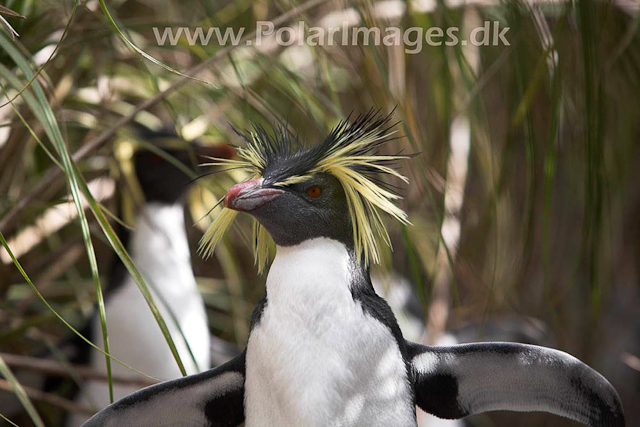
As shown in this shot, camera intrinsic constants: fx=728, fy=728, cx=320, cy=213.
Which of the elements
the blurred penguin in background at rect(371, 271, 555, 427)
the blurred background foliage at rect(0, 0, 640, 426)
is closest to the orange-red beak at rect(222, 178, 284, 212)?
the blurred background foliage at rect(0, 0, 640, 426)

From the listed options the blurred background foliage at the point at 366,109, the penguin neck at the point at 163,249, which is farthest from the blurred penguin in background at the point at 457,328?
the penguin neck at the point at 163,249

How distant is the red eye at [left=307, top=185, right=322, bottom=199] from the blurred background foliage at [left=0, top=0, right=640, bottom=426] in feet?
0.34

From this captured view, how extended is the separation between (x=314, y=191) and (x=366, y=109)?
80 centimetres

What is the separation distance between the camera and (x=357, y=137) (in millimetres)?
667

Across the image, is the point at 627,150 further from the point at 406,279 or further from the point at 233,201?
the point at 233,201

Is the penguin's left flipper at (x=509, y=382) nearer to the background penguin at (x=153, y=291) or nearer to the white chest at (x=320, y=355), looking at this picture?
the white chest at (x=320, y=355)

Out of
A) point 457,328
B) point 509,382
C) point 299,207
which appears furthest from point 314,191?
point 457,328

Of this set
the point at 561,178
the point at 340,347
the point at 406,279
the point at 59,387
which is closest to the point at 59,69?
the point at 59,387

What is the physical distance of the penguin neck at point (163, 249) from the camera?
3.85 ft

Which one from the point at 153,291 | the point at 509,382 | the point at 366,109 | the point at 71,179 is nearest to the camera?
the point at 71,179

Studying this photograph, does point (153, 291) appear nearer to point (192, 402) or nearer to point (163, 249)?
point (163, 249)

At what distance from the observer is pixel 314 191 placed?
2.14 feet

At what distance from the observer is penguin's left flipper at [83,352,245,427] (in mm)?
661

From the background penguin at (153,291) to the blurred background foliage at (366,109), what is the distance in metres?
0.05
